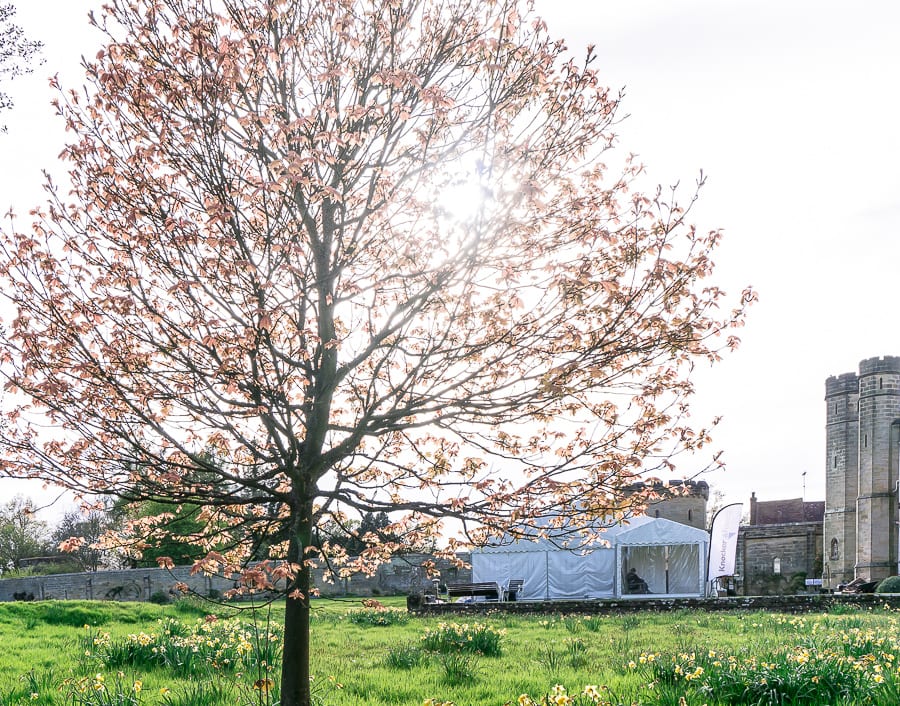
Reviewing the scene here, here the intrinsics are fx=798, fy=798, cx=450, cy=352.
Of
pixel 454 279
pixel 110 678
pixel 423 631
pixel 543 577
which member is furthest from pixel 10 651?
pixel 543 577

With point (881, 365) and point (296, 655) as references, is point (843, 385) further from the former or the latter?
point (296, 655)

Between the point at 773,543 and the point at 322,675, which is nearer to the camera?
the point at 322,675

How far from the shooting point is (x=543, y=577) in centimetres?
3050

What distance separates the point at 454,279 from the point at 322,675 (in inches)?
210

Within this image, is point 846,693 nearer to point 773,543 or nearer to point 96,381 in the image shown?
point 96,381

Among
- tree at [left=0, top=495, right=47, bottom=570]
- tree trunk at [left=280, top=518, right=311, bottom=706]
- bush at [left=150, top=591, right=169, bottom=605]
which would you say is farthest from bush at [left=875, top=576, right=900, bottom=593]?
tree at [left=0, top=495, right=47, bottom=570]

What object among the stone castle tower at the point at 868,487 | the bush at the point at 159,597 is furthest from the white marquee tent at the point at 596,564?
the stone castle tower at the point at 868,487

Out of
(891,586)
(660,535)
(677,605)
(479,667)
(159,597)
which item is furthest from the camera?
(159,597)

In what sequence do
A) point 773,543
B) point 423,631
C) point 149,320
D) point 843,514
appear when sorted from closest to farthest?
point 149,320 → point 423,631 → point 843,514 → point 773,543

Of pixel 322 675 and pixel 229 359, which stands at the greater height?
pixel 229 359

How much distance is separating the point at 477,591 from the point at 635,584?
7742 millimetres

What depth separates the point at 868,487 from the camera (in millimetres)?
46125

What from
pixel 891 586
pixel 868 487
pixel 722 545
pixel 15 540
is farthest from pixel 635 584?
pixel 15 540

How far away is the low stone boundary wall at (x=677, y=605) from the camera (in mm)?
18609
